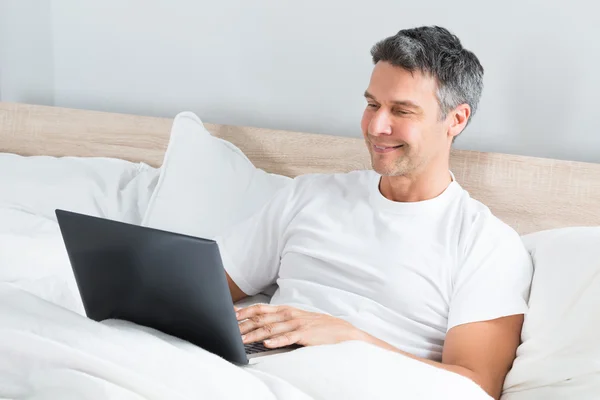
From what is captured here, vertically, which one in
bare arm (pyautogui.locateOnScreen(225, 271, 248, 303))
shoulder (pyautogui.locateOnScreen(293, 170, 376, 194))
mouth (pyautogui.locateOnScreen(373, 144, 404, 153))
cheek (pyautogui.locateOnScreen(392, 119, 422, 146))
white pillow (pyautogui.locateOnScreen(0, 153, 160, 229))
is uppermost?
cheek (pyautogui.locateOnScreen(392, 119, 422, 146))

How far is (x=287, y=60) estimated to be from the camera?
2.15 metres

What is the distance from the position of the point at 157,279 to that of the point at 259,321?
0.34 m

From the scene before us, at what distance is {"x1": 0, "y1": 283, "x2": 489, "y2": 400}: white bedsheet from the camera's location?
1.00 meters

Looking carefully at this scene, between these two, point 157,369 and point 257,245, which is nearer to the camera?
point 157,369

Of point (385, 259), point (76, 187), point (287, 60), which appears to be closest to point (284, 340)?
point (385, 259)

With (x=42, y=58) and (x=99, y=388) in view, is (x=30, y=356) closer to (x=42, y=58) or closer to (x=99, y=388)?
(x=99, y=388)

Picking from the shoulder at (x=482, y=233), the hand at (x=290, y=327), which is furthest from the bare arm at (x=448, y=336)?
the shoulder at (x=482, y=233)

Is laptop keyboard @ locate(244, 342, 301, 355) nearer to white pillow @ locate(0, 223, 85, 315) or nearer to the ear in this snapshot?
white pillow @ locate(0, 223, 85, 315)

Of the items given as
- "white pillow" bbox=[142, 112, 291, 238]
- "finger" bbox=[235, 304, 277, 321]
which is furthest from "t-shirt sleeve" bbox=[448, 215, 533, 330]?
"white pillow" bbox=[142, 112, 291, 238]

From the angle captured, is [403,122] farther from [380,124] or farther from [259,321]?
[259,321]

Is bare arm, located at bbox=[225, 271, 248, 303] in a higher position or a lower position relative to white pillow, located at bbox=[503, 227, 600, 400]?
lower

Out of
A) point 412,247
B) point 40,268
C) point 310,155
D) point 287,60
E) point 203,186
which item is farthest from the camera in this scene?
point 287,60

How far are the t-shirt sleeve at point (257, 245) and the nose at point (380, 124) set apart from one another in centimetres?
27

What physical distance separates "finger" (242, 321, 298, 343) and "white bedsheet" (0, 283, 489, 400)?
190mm
